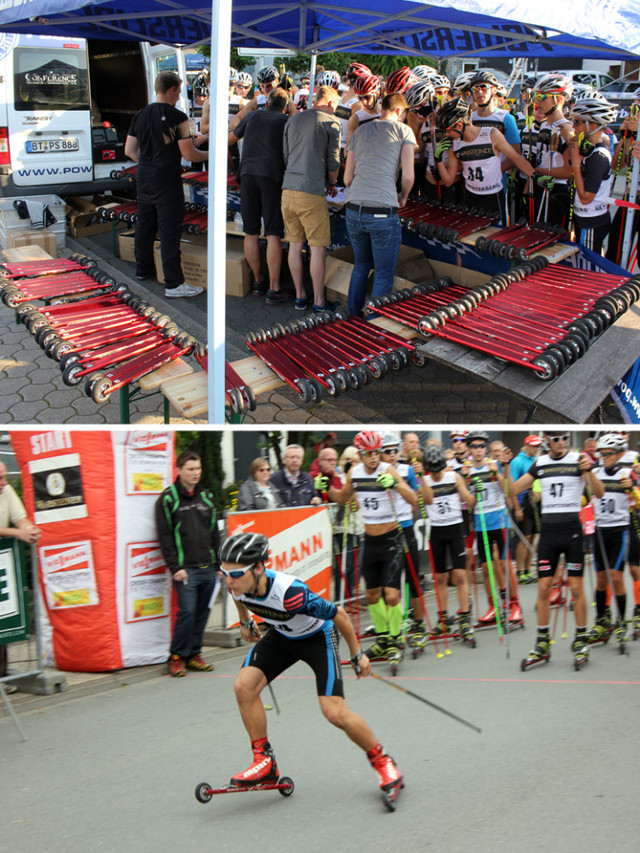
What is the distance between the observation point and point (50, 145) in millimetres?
9141

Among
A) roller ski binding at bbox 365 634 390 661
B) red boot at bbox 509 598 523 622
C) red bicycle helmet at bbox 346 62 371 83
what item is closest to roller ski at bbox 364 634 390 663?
roller ski binding at bbox 365 634 390 661

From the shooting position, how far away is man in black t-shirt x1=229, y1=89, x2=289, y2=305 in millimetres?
6262

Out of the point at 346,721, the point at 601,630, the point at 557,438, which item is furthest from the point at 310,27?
the point at 346,721

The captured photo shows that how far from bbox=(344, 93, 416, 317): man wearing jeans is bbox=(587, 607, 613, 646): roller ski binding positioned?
3.00m

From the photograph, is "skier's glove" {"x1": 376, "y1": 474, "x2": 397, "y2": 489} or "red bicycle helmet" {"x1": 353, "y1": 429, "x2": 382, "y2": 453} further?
"skier's glove" {"x1": 376, "y1": 474, "x2": 397, "y2": 489}

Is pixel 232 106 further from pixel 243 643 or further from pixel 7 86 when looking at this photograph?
pixel 243 643

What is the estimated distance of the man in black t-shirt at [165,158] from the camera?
251 inches

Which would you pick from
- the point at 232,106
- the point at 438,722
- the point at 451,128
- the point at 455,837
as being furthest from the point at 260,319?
the point at 455,837

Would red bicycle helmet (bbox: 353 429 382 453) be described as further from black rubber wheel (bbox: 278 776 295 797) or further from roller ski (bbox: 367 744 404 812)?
black rubber wheel (bbox: 278 776 295 797)

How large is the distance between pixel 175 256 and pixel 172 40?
11.2ft

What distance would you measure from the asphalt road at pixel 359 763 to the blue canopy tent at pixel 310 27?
1.51 m

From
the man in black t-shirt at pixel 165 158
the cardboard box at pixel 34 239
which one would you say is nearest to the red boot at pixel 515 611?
the man in black t-shirt at pixel 165 158

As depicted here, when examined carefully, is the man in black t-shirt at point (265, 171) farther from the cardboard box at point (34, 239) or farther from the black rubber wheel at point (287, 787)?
the black rubber wheel at point (287, 787)

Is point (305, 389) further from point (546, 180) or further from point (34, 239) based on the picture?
point (34, 239)
